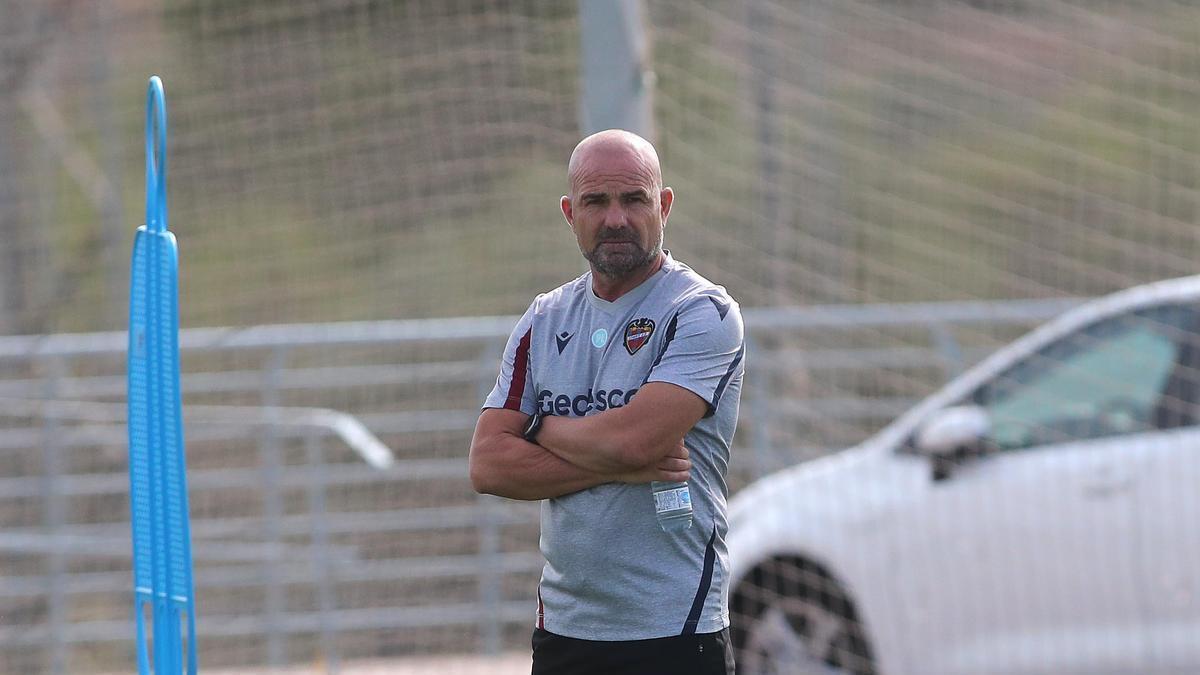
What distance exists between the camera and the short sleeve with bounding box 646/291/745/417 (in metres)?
2.88

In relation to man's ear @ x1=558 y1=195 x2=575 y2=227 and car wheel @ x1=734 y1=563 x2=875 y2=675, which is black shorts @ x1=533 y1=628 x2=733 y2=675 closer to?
man's ear @ x1=558 y1=195 x2=575 y2=227

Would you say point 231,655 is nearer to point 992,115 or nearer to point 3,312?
point 3,312

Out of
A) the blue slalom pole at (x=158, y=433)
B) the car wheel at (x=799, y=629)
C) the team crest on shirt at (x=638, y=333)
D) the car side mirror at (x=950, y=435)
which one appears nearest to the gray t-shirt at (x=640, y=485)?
the team crest on shirt at (x=638, y=333)

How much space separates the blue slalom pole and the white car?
3095 mm

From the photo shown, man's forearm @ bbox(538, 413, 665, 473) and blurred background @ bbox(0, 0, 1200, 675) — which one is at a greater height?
blurred background @ bbox(0, 0, 1200, 675)

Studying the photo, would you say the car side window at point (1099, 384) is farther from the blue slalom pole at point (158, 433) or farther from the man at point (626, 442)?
the blue slalom pole at point (158, 433)

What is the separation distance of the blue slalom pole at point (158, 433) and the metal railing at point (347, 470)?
151 inches

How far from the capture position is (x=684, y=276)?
3.01 metres

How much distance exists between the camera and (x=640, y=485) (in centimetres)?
292

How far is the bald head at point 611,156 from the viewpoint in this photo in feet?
9.66

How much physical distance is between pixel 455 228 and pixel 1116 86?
2703 millimetres

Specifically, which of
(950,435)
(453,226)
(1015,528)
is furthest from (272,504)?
(1015,528)

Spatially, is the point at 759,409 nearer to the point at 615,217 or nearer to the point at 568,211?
the point at 568,211

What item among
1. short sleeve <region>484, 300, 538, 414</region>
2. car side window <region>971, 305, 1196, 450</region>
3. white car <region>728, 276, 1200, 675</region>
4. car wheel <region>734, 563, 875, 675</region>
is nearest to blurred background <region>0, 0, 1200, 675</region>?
car side window <region>971, 305, 1196, 450</region>
